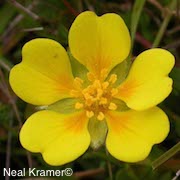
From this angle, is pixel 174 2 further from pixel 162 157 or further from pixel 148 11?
pixel 162 157

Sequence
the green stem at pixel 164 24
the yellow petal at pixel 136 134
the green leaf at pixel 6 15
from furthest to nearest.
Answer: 1. the green leaf at pixel 6 15
2. the green stem at pixel 164 24
3. the yellow petal at pixel 136 134

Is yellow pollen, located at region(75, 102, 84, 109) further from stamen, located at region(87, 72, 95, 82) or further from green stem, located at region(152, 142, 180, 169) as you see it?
green stem, located at region(152, 142, 180, 169)

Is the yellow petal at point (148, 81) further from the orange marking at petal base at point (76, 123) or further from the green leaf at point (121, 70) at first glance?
the orange marking at petal base at point (76, 123)

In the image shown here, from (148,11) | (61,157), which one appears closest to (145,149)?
(61,157)

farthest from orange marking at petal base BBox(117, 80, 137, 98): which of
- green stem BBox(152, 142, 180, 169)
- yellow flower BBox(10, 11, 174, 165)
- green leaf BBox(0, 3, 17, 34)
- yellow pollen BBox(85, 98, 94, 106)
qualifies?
green leaf BBox(0, 3, 17, 34)

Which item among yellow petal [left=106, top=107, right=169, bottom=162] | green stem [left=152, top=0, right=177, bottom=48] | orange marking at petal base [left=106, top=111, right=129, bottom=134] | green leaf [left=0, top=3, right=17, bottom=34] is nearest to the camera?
yellow petal [left=106, top=107, right=169, bottom=162]

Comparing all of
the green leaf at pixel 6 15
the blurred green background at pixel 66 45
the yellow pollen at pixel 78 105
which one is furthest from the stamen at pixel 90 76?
the green leaf at pixel 6 15

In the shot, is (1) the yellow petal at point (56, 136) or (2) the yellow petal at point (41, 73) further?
(2) the yellow petal at point (41, 73)
